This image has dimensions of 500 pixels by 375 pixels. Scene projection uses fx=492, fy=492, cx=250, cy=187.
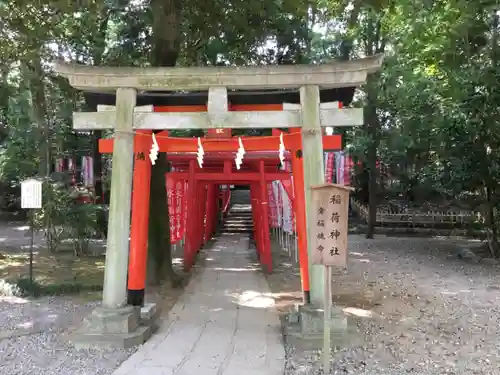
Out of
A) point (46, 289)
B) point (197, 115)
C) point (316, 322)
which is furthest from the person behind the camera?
point (46, 289)

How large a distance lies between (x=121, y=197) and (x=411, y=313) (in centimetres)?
477

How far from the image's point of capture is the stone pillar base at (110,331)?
18.5 feet

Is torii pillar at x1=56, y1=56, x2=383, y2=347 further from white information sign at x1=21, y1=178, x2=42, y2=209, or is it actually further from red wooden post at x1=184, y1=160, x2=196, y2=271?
red wooden post at x1=184, y1=160, x2=196, y2=271

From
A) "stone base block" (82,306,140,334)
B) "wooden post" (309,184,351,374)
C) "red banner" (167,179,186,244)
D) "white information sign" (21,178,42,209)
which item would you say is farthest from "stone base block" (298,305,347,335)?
"red banner" (167,179,186,244)

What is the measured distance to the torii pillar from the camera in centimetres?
589

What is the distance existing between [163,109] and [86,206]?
7.77 metres

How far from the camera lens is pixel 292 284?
10.6 m

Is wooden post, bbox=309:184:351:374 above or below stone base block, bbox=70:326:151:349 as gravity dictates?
above

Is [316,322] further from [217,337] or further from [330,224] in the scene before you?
[330,224]

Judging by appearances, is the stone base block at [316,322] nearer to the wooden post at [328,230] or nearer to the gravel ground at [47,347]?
the wooden post at [328,230]

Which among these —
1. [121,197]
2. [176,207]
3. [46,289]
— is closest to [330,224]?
[121,197]

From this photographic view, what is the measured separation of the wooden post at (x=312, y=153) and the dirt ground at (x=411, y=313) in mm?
774

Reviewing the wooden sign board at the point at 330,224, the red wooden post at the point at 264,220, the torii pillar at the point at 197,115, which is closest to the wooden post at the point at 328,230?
the wooden sign board at the point at 330,224

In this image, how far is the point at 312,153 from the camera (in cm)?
590
